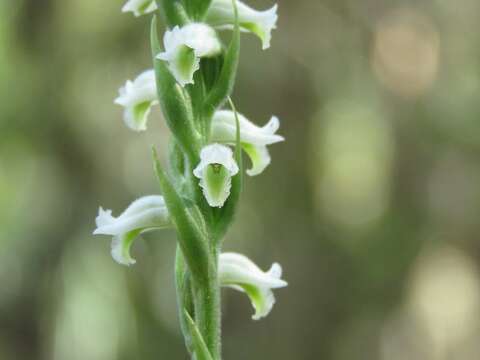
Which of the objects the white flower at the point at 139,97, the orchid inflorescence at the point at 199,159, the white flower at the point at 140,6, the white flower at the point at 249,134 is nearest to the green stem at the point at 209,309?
the orchid inflorescence at the point at 199,159

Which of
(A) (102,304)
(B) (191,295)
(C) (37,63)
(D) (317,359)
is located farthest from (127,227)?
(D) (317,359)

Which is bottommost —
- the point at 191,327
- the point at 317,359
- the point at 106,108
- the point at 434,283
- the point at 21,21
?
the point at 191,327

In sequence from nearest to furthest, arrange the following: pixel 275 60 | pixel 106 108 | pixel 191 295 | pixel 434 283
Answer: pixel 191 295
pixel 106 108
pixel 275 60
pixel 434 283

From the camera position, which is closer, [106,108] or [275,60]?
[106,108]

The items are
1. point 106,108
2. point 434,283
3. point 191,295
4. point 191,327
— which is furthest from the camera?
point 434,283

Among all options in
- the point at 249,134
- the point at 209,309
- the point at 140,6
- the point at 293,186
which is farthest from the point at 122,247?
the point at 293,186

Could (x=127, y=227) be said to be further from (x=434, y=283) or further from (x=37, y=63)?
(x=434, y=283)

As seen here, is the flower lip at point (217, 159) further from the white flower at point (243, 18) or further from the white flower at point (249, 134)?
the white flower at point (243, 18)

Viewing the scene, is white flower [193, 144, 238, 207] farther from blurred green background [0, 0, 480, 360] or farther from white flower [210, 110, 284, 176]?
blurred green background [0, 0, 480, 360]

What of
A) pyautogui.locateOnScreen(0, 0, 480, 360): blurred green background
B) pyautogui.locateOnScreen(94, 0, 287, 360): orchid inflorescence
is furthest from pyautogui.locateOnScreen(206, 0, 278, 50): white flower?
pyautogui.locateOnScreen(0, 0, 480, 360): blurred green background
